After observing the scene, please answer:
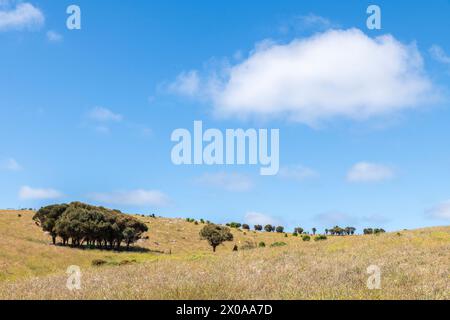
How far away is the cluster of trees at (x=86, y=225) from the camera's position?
73.8 meters

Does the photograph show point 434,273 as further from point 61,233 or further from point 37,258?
point 61,233

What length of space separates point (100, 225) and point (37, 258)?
1094 inches

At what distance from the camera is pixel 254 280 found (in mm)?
13656

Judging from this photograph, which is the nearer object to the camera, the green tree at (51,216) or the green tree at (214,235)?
the green tree at (51,216)

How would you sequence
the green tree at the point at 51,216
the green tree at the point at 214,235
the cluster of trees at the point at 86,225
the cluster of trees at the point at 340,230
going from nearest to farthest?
the cluster of trees at the point at 86,225
the green tree at the point at 51,216
the green tree at the point at 214,235
the cluster of trees at the point at 340,230

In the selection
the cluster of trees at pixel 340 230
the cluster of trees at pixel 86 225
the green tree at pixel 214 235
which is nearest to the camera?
the cluster of trees at pixel 86 225

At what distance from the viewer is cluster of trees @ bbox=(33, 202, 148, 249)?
73812 millimetres

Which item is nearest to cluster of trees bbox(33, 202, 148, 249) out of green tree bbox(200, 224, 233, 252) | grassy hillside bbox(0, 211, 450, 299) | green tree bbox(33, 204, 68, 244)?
green tree bbox(33, 204, 68, 244)

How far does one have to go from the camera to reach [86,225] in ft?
244

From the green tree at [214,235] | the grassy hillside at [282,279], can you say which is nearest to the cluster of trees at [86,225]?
the green tree at [214,235]

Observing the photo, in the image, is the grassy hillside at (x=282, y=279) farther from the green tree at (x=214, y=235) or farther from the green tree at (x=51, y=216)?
the green tree at (x=51, y=216)

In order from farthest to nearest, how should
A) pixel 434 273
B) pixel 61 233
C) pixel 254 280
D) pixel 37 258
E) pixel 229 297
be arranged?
pixel 61 233 < pixel 37 258 < pixel 434 273 < pixel 254 280 < pixel 229 297

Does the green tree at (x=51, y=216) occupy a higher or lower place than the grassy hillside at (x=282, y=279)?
higher
